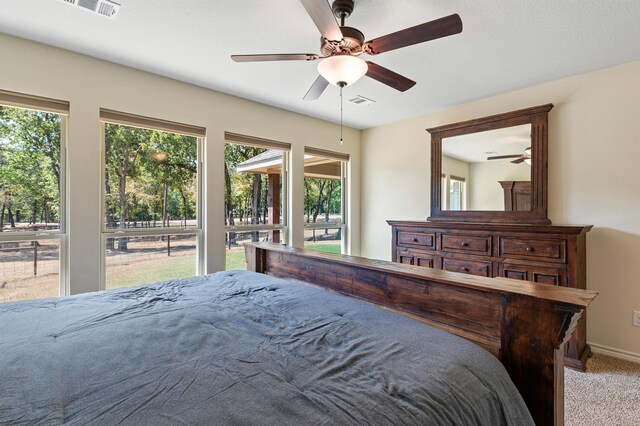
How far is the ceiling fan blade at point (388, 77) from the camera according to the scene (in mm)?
2143

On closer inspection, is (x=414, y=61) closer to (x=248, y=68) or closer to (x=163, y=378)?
(x=248, y=68)

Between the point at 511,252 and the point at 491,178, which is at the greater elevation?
the point at 491,178

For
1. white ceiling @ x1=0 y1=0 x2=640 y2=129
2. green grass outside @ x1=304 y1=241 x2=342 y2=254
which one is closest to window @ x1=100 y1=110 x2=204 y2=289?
white ceiling @ x1=0 y1=0 x2=640 y2=129

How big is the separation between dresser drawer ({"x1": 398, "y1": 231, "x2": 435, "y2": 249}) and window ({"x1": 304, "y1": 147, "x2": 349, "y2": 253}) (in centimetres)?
124

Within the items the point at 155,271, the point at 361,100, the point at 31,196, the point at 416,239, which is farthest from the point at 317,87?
the point at 31,196

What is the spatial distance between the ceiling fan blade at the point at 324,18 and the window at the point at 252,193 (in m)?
2.21

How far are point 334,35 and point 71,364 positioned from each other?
6.15 feet

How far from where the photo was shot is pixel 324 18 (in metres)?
1.57

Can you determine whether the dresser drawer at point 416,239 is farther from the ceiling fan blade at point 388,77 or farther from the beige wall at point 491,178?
the ceiling fan blade at point 388,77

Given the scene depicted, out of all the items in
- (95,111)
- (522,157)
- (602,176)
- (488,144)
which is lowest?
(602,176)

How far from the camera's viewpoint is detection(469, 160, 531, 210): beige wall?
341 centimetres

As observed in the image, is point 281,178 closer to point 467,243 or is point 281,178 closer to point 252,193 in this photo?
point 252,193

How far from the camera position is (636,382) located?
240 cm

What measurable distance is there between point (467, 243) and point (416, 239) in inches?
23.9
